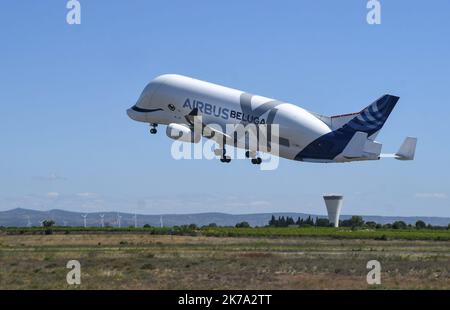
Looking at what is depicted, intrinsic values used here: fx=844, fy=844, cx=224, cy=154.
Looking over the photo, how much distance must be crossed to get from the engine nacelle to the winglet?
19.9 m

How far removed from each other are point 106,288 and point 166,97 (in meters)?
44.9

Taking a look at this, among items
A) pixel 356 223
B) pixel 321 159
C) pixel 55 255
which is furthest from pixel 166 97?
pixel 356 223

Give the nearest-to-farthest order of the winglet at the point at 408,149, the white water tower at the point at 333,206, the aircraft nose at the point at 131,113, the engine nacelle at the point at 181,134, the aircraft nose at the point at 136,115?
1. the winglet at the point at 408,149
2. the engine nacelle at the point at 181,134
3. the aircraft nose at the point at 136,115
4. the aircraft nose at the point at 131,113
5. the white water tower at the point at 333,206

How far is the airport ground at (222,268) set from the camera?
154 feet

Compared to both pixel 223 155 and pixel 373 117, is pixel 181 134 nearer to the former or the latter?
pixel 223 155


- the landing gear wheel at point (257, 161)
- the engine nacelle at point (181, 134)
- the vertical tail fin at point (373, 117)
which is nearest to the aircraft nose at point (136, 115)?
the engine nacelle at point (181, 134)

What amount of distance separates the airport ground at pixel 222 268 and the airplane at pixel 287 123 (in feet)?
30.9

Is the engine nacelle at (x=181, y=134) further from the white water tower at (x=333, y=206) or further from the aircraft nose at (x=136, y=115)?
the white water tower at (x=333, y=206)

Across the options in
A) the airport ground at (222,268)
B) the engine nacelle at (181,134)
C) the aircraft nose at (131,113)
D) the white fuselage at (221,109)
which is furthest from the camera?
the aircraft nose at (131,113)

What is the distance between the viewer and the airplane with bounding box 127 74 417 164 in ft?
259
